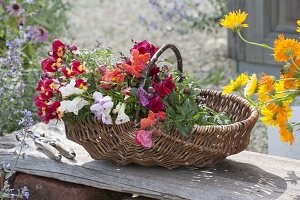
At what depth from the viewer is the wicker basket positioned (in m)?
2.84

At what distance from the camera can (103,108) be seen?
2.82 meters

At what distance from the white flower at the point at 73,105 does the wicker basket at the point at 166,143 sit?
8cm

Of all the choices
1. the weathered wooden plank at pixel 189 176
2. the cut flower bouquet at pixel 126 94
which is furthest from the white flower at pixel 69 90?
the weathered wooden plank at pixel 189 176

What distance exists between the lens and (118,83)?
114 inches

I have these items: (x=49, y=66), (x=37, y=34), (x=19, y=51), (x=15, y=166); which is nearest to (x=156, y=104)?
(x=49, y=66)

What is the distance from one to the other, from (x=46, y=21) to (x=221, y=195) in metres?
2.93

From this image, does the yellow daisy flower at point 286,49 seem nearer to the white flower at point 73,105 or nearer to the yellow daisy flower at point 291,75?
the yellow daisy flower at point 291,75

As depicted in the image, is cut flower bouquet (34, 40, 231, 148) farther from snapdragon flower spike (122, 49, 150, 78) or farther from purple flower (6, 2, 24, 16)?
purple flower (6, 2, 24, 16)

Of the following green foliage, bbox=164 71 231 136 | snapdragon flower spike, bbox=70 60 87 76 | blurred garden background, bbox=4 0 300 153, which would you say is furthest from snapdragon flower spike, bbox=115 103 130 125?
blurred garden background, bbox=4 0 300 153

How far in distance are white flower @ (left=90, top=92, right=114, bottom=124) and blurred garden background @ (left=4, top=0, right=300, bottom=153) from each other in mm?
440

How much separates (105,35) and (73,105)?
407cm

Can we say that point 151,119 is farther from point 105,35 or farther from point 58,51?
point 105,35

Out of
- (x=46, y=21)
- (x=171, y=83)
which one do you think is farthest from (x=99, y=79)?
(x=46, y=21)

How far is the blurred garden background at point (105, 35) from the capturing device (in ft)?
12.8
